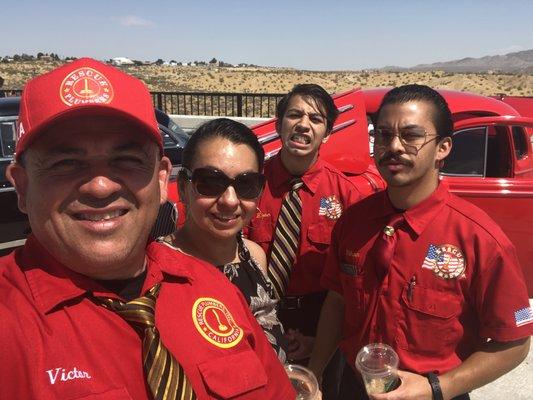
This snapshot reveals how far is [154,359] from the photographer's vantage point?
1115 millimetres

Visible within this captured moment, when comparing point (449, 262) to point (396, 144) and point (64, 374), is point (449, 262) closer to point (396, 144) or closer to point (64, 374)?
point (396, 144)

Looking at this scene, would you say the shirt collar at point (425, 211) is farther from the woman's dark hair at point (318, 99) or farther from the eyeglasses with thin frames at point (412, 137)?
the woman's dark hair at point (318, 99)

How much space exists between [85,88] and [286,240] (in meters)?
1.60

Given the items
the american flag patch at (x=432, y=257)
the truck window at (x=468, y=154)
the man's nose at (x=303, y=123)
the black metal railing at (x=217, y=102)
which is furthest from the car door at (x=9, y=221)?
the black metal railing at (x=217, y=102)

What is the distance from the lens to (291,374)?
1.66 metres

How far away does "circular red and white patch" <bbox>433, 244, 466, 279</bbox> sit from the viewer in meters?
1.83

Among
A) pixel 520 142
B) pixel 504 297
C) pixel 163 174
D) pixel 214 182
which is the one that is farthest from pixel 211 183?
pixel 520 142

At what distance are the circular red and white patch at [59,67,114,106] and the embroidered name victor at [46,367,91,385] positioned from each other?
23.4 inches

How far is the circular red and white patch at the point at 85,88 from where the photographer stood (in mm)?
1145

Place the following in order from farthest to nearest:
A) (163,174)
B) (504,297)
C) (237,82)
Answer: (237,82) < (504,297) < (163,174)

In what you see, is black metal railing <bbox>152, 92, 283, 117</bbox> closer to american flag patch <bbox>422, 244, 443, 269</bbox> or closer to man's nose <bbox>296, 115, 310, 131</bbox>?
man's nose <bbox>296, 115, 310, 131</bbox>

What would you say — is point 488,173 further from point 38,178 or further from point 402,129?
point 38,178

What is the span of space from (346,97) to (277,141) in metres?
0.68

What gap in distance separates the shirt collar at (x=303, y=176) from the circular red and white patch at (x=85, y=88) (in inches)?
63.0
